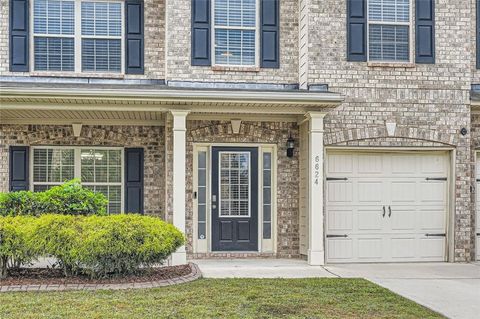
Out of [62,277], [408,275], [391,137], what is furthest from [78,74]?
[408,275]

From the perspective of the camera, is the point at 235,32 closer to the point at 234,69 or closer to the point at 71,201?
the point at 234,69

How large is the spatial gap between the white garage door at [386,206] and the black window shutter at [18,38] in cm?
619

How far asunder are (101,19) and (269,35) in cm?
338

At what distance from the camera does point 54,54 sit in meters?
12.3

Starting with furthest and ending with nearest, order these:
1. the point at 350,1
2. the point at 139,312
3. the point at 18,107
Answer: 1. the point at 350,1
2. the point at 18,107
3. the point at 139,312

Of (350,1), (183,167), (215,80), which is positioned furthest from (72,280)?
(350,1)

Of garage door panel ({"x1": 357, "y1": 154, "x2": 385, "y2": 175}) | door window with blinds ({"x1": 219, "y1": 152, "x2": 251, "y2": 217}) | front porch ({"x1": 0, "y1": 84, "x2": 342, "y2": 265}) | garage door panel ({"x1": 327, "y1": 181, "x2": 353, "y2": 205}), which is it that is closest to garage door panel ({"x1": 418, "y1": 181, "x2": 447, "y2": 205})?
garage door panel ({"x1": 357, "y1": 154, "x2": 385, "y2": 175})

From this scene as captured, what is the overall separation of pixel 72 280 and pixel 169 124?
4.16m

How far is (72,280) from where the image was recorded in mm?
8766

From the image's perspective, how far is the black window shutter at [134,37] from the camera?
40.9 feet

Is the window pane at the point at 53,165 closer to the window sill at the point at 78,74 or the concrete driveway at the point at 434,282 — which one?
the window sill at the point at 78,74

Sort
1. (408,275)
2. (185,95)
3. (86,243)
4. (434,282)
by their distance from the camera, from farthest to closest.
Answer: (185,95) < (408,275) < (434,282) < (86,243)

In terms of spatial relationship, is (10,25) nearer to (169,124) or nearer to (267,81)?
(169,124)

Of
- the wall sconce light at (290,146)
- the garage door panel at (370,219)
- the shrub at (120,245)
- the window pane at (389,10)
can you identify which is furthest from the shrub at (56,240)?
the window pane at (389,10)
